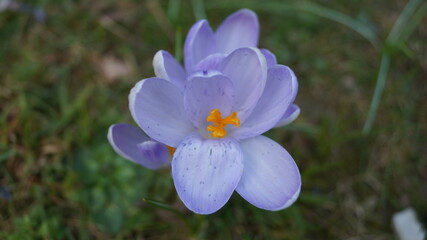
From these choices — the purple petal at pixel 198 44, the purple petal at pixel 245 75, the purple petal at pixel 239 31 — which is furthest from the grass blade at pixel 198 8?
the purple petal at pixel 245 75

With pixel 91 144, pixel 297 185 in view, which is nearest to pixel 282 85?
pixel 297 185

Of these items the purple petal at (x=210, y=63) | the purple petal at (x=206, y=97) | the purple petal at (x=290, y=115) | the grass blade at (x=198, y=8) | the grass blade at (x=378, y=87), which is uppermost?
the purple petal at (x=210, y=63)

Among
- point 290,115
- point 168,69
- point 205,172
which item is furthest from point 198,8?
point 205,172

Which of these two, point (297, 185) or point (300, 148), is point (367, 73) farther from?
point (297, 185)

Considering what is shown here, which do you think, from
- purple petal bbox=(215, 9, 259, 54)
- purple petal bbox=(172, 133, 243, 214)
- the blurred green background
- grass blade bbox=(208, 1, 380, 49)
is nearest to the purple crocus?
purple petal bbox=(172, 133, 243, 214)

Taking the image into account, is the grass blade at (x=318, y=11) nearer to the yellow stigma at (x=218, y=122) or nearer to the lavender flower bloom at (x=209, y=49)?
the lavender flower bloom at (x=209, y=49)

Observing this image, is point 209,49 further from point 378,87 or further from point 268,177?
point 378,87
